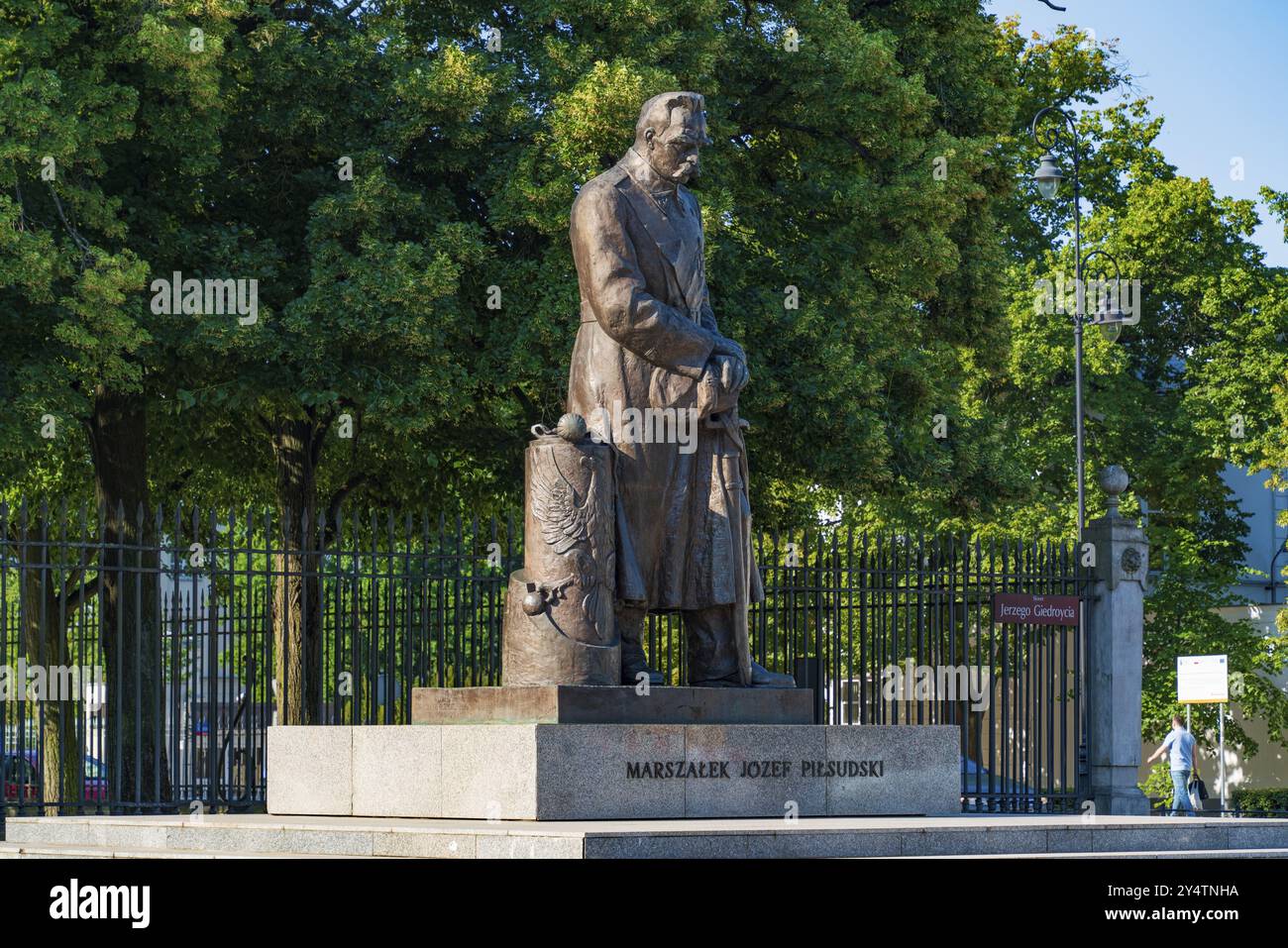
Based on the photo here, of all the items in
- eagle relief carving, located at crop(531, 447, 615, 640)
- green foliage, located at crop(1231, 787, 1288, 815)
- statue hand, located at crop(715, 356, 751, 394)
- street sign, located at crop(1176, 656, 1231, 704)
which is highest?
statue hand, located at crop(715, 356, 751, 394)

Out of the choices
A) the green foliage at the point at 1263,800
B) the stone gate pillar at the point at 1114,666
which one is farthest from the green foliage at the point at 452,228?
the green foliage at the point at 1263,800

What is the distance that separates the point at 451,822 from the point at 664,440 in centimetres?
250

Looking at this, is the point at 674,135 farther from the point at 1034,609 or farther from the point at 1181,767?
the point at 1181,767

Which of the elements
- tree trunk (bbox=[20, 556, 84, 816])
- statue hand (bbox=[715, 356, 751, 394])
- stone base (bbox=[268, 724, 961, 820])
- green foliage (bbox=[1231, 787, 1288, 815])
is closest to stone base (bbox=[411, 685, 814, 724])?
stone base (bbox=[268, 724, 961, 820])

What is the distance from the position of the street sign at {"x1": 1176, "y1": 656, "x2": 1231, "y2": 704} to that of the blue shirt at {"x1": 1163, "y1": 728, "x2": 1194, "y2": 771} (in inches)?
19.5

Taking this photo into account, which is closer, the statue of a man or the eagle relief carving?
the eagle relief carving

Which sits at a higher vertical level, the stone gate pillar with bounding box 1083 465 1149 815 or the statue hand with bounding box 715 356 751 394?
the statue hand with bounding box 715 356 751 394

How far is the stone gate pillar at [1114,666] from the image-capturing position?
19625 millimetres

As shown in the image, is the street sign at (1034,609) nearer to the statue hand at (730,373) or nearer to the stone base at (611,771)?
the stone base at (611,771)

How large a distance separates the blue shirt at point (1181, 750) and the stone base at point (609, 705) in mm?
16233

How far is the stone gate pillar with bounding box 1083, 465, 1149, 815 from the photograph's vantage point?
19.6m

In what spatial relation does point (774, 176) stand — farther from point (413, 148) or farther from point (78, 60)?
point (78, 60)

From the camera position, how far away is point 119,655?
48.7ft

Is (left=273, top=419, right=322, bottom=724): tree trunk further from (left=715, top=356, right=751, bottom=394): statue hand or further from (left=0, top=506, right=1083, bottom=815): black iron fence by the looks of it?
(left=715, top=356, right=751, bottom=394): statue hand
